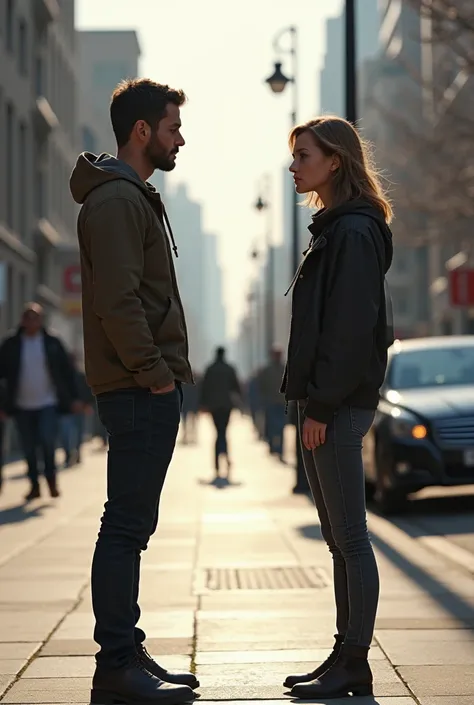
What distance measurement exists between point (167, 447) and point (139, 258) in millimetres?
660

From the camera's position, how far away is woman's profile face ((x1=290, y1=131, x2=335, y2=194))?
17.7 ft

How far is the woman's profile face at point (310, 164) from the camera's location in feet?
17.7

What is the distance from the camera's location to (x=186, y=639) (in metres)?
6.55

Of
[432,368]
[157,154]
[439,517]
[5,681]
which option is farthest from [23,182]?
[157,154]

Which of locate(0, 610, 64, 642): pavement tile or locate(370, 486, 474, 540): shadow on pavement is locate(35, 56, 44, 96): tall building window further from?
locate(0, 610, 64, 642): pavement tile

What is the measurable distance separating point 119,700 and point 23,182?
34.3 m

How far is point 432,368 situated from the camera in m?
14.8

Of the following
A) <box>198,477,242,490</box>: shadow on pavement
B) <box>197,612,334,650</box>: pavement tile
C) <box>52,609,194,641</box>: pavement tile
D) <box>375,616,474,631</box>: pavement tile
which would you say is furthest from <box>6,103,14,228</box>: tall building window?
<box>375,616,474,631</box>: pavement tile

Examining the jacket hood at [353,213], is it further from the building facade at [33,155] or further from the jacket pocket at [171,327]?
the building facade at [33,155]

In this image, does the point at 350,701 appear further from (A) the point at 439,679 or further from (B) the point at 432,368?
(B) the point at 432,368

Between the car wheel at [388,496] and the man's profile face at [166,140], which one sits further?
the car wheel at [388,496]

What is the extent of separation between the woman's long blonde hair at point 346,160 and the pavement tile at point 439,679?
1.64 m

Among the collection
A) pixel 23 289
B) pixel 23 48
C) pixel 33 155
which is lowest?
pixel 23 289

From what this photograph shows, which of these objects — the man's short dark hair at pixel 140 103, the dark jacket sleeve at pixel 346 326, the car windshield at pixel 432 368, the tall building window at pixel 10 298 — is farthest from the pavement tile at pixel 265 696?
the tall building window at pixel 10 298
